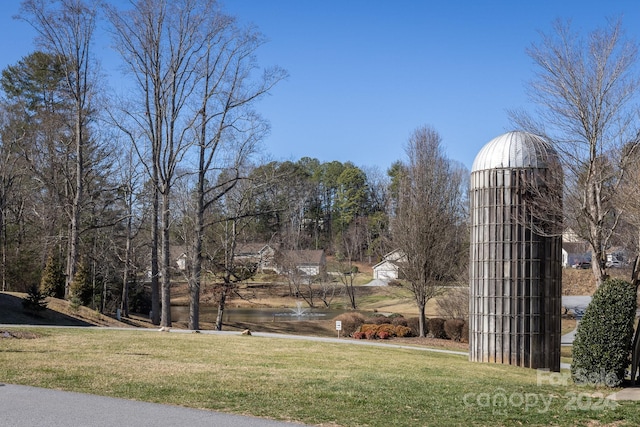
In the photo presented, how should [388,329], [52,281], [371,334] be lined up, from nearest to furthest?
[371,334] → [52,281] → [388,329]

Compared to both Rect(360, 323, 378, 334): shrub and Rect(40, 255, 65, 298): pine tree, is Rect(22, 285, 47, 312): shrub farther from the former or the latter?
Rect(360, 323, 378, 334): shrub

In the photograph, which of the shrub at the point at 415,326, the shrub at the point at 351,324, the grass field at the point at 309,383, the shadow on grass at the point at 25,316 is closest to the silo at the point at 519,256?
the grass field at the point at 309,383

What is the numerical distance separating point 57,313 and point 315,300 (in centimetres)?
3350

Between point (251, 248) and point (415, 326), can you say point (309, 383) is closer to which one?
point (415, 326)

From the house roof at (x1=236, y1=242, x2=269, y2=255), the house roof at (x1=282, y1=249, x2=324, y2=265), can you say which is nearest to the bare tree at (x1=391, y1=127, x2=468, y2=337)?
the house roof at (x1=236, y1=242, x2=269, y2=255)

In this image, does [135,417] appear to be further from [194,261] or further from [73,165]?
[73,165]

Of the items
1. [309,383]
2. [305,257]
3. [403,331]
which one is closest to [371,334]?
[403,331]

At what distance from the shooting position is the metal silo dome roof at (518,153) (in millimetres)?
17516

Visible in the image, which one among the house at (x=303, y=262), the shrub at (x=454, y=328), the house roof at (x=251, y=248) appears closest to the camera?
the shrub at (x=454, y=328)

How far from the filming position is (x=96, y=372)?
11.2m

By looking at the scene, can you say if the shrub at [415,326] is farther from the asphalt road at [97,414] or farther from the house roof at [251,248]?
the asphalt road at [97,414]

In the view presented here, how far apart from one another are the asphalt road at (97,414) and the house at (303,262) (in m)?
39.9

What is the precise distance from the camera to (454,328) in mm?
29359

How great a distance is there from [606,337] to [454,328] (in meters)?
18.4
